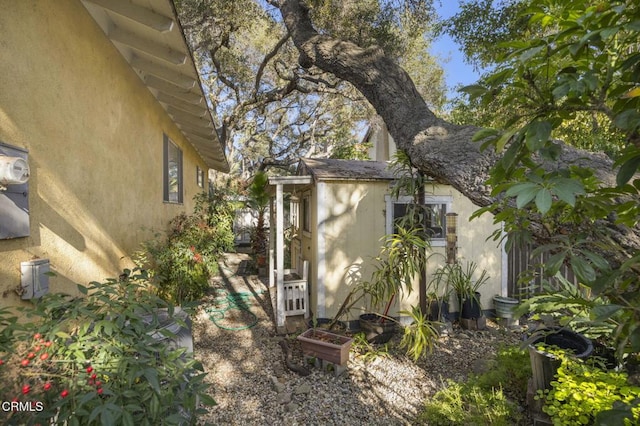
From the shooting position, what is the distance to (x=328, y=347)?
13.6ft

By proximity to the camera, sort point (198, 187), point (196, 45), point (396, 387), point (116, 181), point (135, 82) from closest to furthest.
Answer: point (116, 181), point (396, 387), point (135, 82), point (198, 187), point (196, 45)

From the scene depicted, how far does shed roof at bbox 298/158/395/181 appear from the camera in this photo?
18.5 feet

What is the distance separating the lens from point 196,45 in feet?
32.8

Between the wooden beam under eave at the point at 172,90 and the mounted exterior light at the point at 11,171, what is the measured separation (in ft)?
9.20

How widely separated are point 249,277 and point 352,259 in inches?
194

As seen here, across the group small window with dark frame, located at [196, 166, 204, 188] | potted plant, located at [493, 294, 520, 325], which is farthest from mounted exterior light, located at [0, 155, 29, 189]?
small window with dark frame, located at [196, 166, 204, 188]

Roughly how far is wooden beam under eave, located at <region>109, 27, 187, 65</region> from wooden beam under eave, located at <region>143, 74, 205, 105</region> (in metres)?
0.82

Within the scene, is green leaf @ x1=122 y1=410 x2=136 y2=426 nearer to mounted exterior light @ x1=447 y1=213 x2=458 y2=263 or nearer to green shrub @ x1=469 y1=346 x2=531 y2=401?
green shrub @ x1=469 y1=346 x2=531 y2=401

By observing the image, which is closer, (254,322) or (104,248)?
(104,248)

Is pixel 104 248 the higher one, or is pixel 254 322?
pixel 104 248

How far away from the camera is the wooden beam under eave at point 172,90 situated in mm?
4250

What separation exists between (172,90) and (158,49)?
3.69 feet

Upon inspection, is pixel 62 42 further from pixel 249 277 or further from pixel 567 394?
pixel 249 277

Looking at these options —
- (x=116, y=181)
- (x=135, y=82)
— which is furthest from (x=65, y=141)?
(x=135, y=82)
